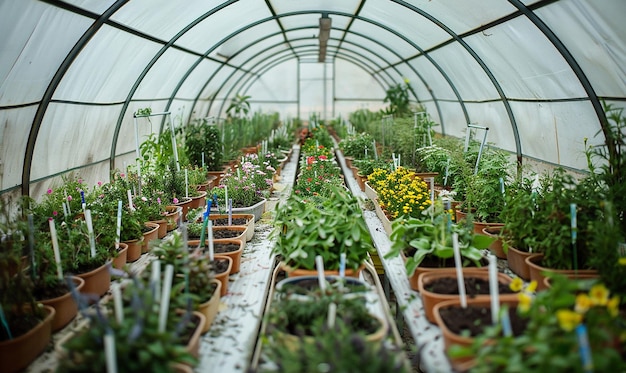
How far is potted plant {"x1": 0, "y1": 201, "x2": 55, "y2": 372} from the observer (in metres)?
2.27

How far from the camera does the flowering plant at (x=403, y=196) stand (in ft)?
13.7

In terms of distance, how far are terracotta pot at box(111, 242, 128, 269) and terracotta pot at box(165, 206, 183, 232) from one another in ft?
2.73

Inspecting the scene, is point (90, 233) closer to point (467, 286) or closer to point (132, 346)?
point (132, 346)

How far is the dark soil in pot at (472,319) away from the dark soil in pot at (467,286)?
18cm

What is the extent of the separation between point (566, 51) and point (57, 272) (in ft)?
13.8

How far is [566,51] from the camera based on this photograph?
165 inches

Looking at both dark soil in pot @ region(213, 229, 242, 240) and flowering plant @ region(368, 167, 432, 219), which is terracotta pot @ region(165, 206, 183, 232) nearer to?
dark soil in pot @ region(213, 229, 242, 240)

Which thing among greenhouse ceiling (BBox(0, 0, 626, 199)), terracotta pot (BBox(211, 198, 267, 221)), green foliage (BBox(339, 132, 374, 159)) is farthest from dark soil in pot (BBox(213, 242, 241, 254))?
green foliage (BBox(339, 132, 374, 159))

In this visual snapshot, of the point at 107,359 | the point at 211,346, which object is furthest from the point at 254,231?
the point at 107,359

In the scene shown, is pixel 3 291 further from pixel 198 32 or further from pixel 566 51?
pixel 198 32

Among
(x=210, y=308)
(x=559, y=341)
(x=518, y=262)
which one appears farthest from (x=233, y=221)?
(x=559, y=341)

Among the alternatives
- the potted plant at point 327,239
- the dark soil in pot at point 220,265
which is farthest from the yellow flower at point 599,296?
the dark soil in pot at point 220,265

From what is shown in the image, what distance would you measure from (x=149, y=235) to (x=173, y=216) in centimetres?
62

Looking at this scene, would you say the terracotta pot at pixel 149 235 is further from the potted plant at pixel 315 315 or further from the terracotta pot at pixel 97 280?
the potted plant at pixel 315 315
